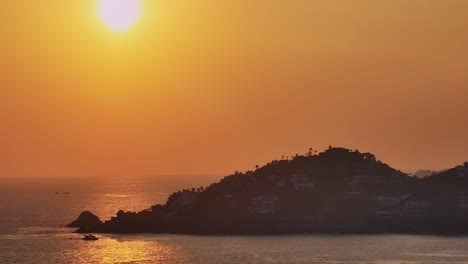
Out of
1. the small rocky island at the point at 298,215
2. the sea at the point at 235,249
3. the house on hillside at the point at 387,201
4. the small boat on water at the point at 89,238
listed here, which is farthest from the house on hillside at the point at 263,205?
the small boat on water at the point at 89,238

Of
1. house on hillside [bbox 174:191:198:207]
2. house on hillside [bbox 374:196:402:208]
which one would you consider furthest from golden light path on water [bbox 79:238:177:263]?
house on hillside [bbox 374:196:402:208]

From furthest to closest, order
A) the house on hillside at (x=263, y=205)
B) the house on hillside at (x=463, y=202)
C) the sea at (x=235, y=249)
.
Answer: the house on hillside at (x=463, y=202), the house on hillside at (x=263, y=205), the sea at (x=235, y=249)

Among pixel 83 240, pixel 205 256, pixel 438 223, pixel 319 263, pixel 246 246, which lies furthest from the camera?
pixel 438 223

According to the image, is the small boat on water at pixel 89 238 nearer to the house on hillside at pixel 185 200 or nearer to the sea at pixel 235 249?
the sea at pixel 235 249

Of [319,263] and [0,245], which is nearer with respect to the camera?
[319,263]

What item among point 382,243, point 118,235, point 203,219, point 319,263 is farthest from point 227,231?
point 319,263

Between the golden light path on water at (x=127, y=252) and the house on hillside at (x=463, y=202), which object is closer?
the golden light path on water at (x=127, y=252)

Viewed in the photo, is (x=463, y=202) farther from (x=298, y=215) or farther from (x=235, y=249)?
(x=235, y=249)

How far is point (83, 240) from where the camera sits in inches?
6993

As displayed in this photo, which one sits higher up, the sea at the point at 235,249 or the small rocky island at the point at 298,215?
the small rocky island at the point at 298,215

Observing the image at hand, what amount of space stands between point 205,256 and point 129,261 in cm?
1186

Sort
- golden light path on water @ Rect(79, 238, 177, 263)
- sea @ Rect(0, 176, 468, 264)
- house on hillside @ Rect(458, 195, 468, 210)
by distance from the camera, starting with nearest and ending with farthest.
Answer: sea @ Rect(0, 176, 468, 264) < golden light path on water @ Rect(79, 238, 177, 263) < house on hillside @ Rect(458, 195, 468, 210)

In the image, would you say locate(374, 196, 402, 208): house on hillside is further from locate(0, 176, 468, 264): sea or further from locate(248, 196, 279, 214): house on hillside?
locate(248, 196, 279, 214): house on hillside

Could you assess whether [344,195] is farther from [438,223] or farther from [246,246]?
[246,246]
